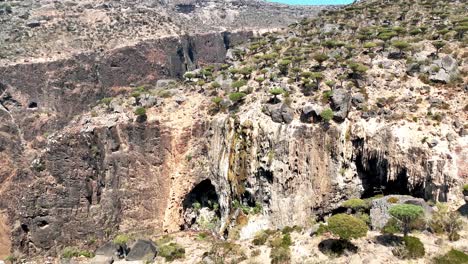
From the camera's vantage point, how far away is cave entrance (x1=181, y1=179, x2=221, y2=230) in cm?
4844

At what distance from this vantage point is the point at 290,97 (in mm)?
47906

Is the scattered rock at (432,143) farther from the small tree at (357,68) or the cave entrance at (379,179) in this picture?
the small tree at (357,68)

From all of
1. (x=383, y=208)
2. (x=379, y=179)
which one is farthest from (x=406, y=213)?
(x=379, y=179)

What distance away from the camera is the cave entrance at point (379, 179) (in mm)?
39062

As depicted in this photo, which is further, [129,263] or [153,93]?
[153,93]

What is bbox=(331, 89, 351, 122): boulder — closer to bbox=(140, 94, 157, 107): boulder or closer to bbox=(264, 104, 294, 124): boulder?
bbox=(264, 104, 294, 124): boulder

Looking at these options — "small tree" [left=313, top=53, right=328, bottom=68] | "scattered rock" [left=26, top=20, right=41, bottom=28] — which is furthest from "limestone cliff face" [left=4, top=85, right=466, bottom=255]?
"scattered rock" [left=26, top=20, right=41, bottom=28]

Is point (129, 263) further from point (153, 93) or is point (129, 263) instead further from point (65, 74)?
point (65, 74)

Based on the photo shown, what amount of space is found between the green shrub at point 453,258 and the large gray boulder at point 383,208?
599cm

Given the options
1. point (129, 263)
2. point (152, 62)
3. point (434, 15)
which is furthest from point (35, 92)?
point (434, 15)

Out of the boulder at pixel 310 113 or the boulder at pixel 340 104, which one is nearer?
the boulder at pixel 340 104

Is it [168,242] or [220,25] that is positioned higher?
[220,25]

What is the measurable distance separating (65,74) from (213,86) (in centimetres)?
5569

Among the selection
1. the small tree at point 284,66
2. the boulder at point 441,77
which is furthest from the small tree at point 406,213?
the small tree at point 284,66
